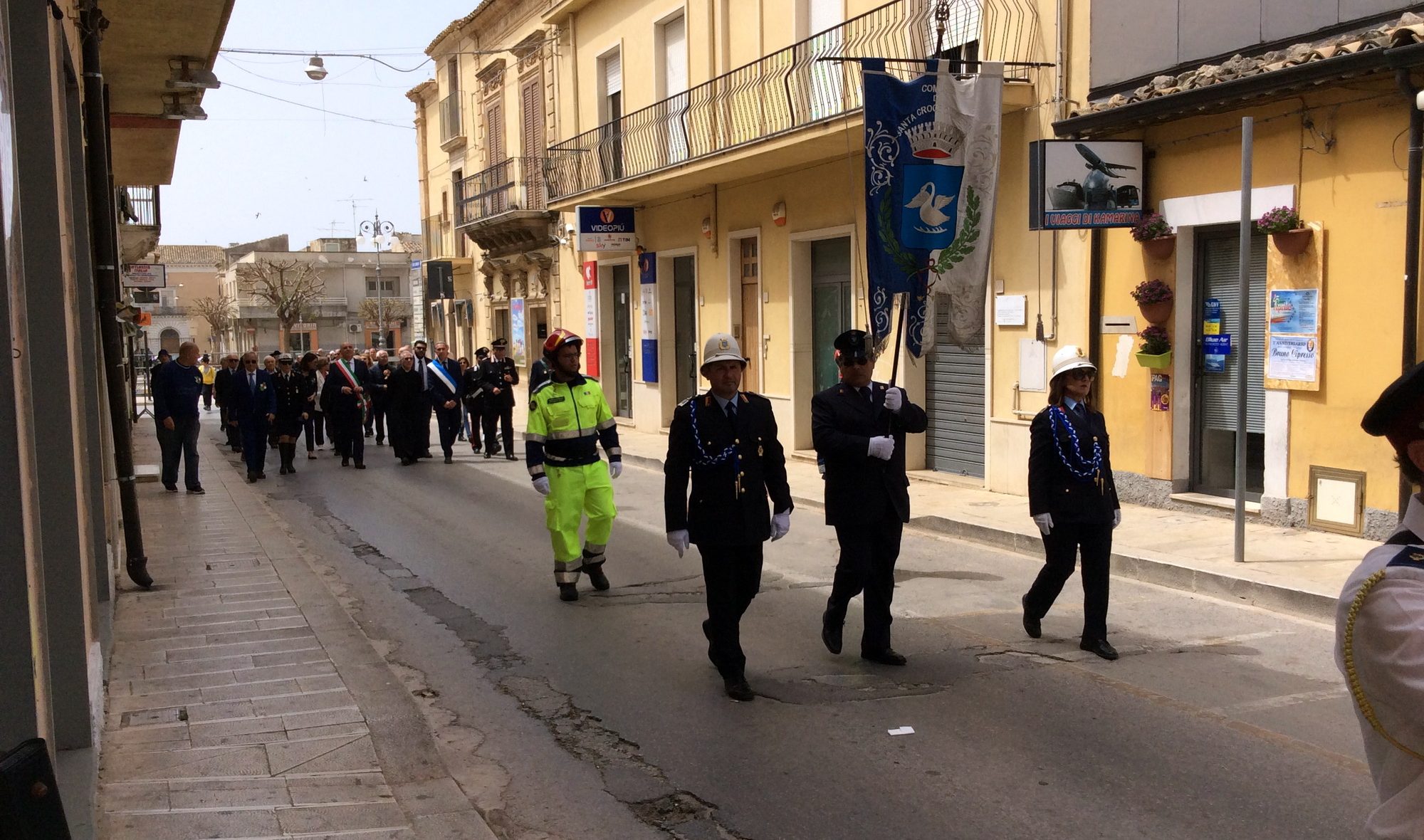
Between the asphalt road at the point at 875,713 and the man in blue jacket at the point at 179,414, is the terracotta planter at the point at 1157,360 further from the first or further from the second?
the man in blue jacket at the point at 179,414

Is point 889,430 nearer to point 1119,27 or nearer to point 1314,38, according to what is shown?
point 1314,38

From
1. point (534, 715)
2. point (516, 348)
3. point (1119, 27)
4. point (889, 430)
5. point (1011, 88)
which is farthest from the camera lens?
point (516, 348)

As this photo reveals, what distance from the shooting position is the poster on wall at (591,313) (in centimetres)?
2484

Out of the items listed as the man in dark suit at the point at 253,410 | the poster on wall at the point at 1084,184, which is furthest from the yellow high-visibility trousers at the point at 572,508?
the man in dark suit at the point at 253,410

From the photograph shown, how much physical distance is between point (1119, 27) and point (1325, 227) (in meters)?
3.04

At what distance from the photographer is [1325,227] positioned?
395 inches

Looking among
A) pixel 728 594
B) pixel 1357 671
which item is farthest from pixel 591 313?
pixel 1357 671

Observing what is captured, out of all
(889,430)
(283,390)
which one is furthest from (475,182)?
(889,430)

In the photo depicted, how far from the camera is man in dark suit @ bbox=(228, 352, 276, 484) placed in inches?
669

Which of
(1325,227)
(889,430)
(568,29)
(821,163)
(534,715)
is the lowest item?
(534,715)

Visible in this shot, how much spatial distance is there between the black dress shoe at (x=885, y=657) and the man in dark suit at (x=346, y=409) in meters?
12.6

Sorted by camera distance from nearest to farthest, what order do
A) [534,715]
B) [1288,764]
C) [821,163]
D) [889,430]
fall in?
[1288,764]
[534,715]
[889,430]
[821,163]

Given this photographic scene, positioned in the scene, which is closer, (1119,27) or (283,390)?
(1119,27)

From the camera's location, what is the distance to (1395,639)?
210cm
